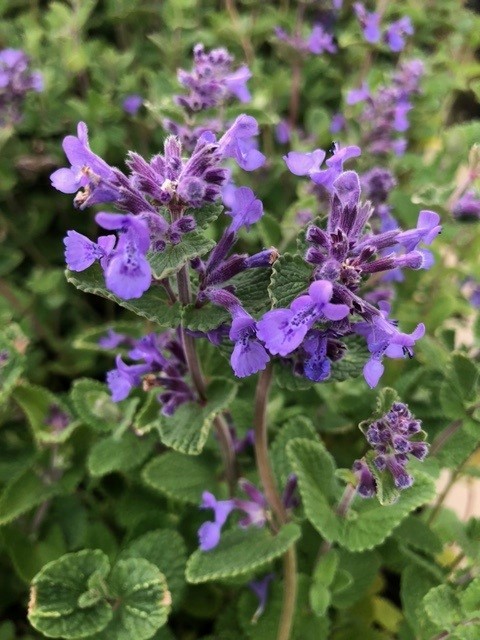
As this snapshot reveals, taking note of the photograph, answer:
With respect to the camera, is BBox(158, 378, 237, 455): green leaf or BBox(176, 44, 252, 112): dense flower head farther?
BBox(176, 44, 252, 112): dense flower head

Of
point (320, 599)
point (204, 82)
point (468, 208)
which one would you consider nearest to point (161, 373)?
point (320, 599)

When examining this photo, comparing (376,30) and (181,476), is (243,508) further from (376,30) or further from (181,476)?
(376,30)

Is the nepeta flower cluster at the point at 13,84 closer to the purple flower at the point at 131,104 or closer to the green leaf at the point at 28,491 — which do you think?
the purple flower at the point at 131,104

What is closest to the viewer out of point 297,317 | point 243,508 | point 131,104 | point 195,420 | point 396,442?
point 297,317

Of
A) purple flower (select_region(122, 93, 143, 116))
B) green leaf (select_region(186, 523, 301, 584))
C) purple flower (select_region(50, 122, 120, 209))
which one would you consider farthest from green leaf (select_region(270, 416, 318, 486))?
purple flower (select_region(122, 93, 143, 116))

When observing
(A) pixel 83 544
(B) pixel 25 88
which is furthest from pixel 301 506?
(B) pixel 25 88

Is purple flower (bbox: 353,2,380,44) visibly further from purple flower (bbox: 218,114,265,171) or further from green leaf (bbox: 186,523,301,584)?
green leaf (bbox: 186,523,301,584)

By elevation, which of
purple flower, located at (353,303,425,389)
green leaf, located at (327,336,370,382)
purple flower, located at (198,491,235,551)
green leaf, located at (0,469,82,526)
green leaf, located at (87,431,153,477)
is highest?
purple flower, located at (353,303,425,389)
